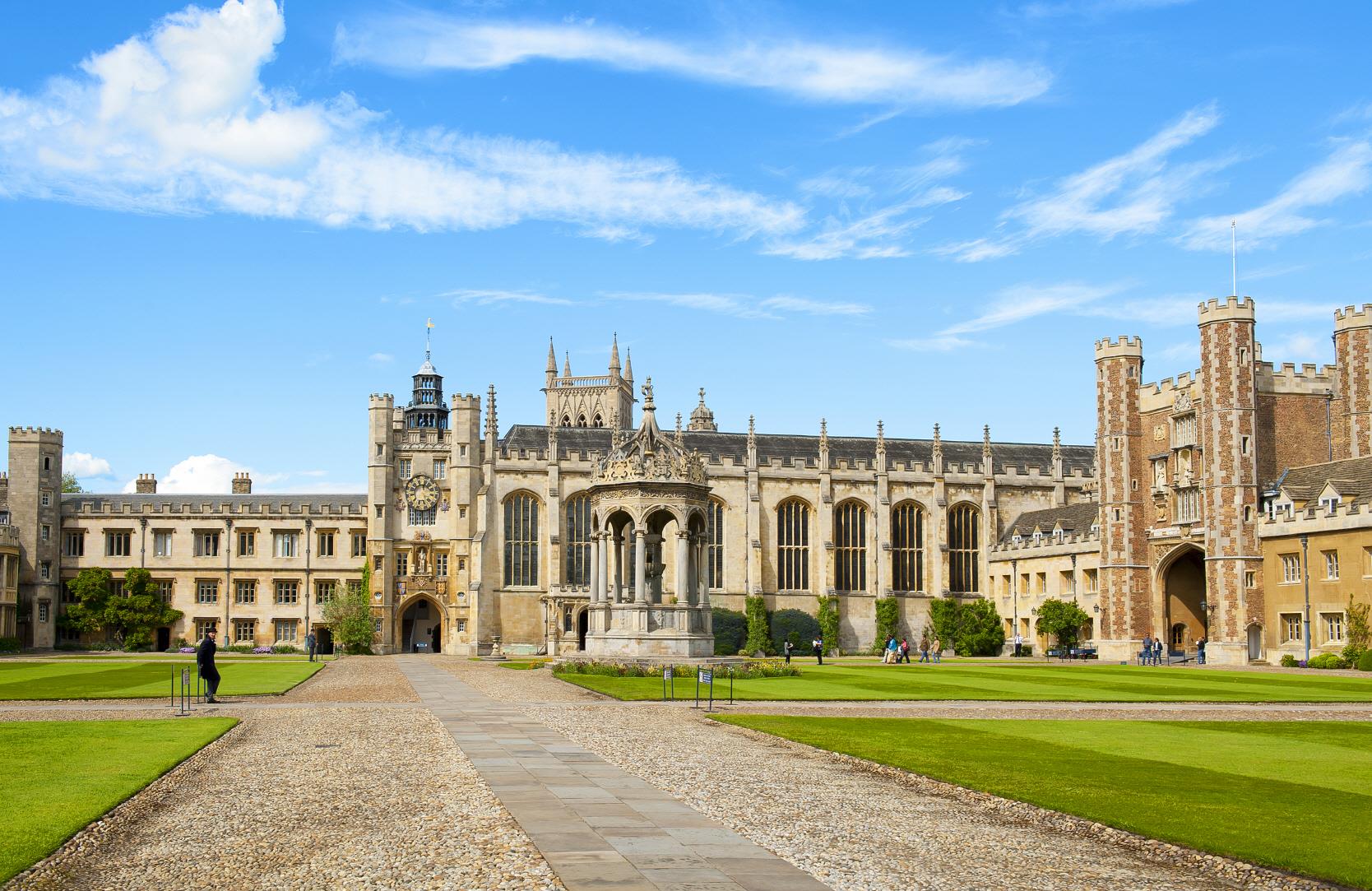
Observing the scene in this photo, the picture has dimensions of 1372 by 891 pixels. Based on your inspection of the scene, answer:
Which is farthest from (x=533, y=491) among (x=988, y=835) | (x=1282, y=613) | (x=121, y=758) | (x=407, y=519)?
(x=988, y=835)

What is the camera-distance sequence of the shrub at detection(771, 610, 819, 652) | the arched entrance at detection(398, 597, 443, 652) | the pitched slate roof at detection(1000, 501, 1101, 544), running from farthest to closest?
1. the arched entrance at detection(398, 597, 443, 652)
2. the shrub at detection(771, 610, 819, 652)
3. the pitched slate roof at detection(1000, 501, 1101, 544)

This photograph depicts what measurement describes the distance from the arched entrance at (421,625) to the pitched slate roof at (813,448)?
11323 mm

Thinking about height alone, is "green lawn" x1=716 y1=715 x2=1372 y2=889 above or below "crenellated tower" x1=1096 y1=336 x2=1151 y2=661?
below

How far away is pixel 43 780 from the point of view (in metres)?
15.8

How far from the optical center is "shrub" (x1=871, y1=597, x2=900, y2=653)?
74.8 meters

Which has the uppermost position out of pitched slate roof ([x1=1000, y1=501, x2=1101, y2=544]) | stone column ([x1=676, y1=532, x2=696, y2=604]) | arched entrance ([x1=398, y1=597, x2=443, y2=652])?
pitched slate roof ([x1=1000, y1=501, x2=1101, y2=544])

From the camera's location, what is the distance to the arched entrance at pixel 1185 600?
204 ft

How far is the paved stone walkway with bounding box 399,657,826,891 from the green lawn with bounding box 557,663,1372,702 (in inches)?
532

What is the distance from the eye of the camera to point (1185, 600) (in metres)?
62.5

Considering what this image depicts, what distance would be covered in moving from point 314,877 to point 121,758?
29.0 ft

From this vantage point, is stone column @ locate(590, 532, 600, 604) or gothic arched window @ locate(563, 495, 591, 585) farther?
gothic arched window @ locate(563, 495, 591, 585)

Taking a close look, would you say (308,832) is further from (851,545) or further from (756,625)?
(851,545)

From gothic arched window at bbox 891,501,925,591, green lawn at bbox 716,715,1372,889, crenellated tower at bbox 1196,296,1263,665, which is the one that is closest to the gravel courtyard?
green lawn at bbox 716,715,1372,889

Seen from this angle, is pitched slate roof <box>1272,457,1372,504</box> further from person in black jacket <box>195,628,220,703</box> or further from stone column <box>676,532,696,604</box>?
person in black jacket <box>195,628,220,703</box>
